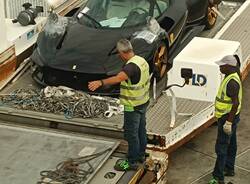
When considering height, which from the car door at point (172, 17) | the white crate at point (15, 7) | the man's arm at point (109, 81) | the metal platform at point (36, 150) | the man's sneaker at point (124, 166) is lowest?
the white crate at point (15, 7)

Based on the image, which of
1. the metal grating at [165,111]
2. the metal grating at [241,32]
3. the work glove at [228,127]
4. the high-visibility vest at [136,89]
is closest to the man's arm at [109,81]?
the high-visibility vest at [136,89]

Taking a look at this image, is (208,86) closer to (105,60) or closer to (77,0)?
(105,60)

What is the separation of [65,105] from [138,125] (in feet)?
4.63

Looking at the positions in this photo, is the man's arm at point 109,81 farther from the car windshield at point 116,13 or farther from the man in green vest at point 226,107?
the car windshield at point 116,13

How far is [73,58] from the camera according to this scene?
8.52 metres

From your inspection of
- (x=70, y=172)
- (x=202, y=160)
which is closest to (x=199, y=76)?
(x=202, y=160)

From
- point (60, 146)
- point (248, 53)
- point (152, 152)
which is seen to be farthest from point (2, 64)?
point (248, 53)

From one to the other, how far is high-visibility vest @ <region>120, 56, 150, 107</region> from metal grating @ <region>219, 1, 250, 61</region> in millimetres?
3133

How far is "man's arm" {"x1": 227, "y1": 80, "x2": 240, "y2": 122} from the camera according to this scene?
282 inches

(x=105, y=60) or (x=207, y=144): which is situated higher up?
(x=105, y=60)

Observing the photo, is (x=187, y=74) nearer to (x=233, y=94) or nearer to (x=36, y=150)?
(x=233, y=94)

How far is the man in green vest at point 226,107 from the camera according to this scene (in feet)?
23.7

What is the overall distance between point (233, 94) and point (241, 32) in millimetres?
3611

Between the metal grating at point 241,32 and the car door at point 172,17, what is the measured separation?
0.89 m
